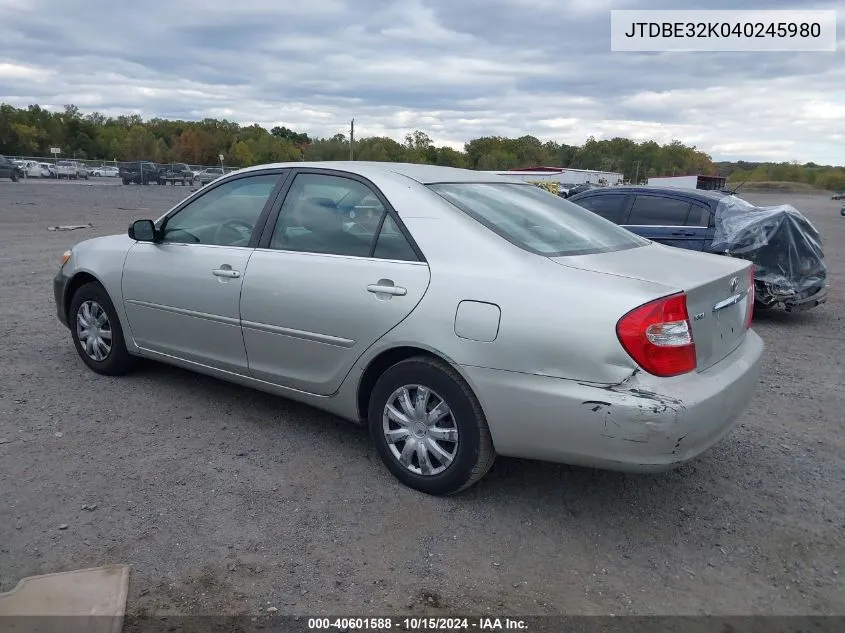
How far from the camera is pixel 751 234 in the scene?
7.98 metres

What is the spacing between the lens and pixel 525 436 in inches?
123

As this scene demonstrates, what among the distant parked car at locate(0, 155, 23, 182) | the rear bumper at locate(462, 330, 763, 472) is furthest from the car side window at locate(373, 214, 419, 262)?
the distant parked car at locate(0, 155, 23, 182)

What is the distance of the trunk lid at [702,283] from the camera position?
122 inches

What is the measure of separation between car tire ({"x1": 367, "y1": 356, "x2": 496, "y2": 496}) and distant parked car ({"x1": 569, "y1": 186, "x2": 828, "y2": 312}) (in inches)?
226

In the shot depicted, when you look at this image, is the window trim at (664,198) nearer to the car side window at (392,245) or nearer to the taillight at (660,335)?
the car side window at (392,245)

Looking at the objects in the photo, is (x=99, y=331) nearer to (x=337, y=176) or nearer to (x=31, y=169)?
(x=337, y=176)

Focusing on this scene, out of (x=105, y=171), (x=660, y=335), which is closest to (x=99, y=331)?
(x=660, y=335)

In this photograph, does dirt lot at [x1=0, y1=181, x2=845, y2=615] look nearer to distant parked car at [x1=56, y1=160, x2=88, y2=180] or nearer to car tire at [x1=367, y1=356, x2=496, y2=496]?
car tire at [x1=367, y1=356, x2=496, y2=496]

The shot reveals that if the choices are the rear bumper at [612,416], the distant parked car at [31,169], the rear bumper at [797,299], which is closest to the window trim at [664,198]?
the rear bumper at [797,299]

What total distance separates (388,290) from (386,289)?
17 mm

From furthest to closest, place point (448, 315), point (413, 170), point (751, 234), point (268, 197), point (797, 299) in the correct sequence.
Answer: point (751, 234) < point (797, 299) < point (268, 197) < point (413, 170) < point (448, 315)

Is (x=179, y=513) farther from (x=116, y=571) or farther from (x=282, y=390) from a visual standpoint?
(x=282, y=390)

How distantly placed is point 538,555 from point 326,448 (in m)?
1.52

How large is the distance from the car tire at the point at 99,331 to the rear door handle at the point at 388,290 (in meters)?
2.37
